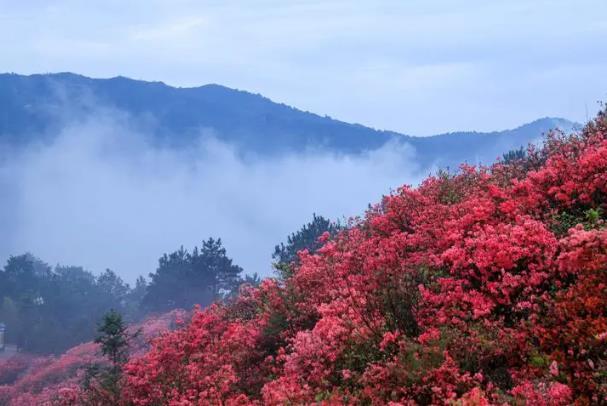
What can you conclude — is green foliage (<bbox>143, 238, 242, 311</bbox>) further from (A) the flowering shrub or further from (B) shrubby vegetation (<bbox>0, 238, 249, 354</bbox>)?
(A) the flowering shrub

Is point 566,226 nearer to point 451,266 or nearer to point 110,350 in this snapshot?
point 451,266

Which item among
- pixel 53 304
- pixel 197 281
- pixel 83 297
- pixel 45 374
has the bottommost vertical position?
pixel 83 297

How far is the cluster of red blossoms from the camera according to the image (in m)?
8.91

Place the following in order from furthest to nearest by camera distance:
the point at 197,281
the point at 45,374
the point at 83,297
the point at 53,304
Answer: the point at 83,297 < the point at 53,304 < the point at 197,281 < the point at 45,374

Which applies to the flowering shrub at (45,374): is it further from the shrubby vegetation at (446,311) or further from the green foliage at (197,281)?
the shrubby vegetation at (446,311)

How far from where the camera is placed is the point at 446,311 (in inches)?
435

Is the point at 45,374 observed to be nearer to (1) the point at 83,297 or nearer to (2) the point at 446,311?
(1) the point at 83,297

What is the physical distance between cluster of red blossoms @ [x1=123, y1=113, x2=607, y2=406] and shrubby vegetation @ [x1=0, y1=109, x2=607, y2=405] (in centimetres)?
3

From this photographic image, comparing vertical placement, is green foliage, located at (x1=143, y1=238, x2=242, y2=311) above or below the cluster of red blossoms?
below

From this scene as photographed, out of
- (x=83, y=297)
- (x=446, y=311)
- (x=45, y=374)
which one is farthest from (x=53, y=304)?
(x=446, y=311)

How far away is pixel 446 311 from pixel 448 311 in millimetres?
42

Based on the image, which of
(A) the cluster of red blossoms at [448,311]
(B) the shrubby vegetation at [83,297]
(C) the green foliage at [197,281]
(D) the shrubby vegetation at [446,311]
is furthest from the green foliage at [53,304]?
(A) the cluster of red blossoms at [448,311]

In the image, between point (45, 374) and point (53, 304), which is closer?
point (45, 374)

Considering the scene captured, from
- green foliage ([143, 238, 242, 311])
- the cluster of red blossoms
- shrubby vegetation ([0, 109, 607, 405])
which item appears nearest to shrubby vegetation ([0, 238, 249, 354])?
green foliage ([143, 238, 242, 311])
